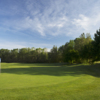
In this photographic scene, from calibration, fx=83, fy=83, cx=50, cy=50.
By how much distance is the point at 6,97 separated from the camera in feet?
16.0

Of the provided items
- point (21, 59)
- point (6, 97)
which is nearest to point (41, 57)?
point (21, 59)

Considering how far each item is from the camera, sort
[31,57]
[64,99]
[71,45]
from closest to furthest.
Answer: [64,99] < [71,45] < [31,57]

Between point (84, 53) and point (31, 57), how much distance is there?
59793 mm

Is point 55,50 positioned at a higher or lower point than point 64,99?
higher

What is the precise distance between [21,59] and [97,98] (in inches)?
3319

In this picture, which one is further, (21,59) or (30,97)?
(21,59)

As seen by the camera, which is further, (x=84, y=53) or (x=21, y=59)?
(x=21, y=59)

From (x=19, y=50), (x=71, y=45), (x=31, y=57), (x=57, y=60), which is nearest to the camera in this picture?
(x=71, y=45)

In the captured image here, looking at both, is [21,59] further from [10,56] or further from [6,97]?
[6,97]

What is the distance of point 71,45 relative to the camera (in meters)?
50.5

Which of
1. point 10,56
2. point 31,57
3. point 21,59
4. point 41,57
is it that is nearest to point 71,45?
point 41,57

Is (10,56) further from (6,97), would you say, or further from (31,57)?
(6,97)

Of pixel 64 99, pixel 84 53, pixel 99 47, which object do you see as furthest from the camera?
pixel 84 53

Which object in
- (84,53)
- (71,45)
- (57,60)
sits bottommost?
(57,60)
